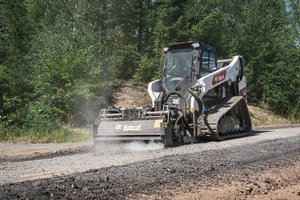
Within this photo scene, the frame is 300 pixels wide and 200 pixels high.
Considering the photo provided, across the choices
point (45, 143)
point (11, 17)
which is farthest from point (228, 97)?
point (11, 17)

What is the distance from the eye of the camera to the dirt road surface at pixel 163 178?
20.3 feet

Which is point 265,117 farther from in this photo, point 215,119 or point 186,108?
point 186,108

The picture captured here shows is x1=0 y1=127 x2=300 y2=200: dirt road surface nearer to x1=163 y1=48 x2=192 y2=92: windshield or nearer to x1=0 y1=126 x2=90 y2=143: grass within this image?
x1=163 y1=48 x2=192 y2=92: windshield

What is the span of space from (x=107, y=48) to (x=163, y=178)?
20.7 metres

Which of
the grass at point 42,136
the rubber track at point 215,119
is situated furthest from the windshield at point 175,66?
the grass at point 42,136

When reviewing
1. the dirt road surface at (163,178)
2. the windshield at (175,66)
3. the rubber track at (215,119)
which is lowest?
the dirt road surface at (163,178)

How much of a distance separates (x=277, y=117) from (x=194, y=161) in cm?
2405

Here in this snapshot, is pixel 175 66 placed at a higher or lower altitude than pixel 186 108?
higher

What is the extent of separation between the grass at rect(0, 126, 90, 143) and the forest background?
0.74 ft

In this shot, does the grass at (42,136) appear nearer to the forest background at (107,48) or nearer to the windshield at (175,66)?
the forest background at (107,48)

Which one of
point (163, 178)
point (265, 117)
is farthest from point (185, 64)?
point (265, 117)

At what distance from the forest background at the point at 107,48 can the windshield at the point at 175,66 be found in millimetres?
6312

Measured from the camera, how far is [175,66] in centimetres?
1431

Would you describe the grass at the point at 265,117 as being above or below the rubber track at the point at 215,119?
below
